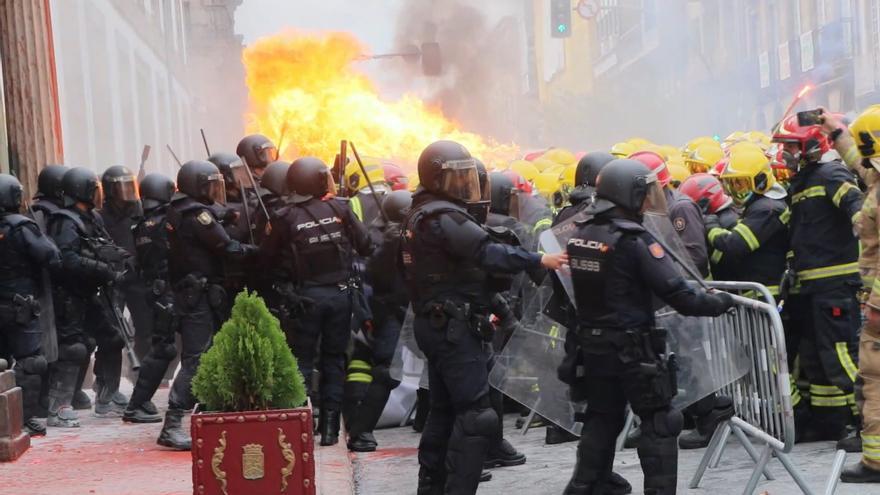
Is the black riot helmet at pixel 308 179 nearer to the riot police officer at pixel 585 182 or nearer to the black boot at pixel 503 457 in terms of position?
the riot police officer at pixel 585 182

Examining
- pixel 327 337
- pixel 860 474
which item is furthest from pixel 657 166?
pixel 860 474

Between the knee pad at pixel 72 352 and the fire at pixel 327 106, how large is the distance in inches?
492

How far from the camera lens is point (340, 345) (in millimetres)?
8680

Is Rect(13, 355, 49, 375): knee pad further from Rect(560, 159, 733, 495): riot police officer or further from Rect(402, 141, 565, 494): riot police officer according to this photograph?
Rect(560, 159, 733, 495): riot police officer

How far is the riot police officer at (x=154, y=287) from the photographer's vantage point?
926 centimetres

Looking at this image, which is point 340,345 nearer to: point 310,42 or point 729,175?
point 729,175

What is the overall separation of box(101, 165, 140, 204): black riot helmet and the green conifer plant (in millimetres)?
5183

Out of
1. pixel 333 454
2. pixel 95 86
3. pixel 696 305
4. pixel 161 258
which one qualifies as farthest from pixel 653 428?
pixel 95 86

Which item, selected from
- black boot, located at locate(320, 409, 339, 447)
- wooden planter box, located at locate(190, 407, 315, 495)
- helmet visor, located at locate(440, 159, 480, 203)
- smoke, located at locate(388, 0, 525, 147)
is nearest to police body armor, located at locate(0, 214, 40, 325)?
black boot, located at locate(320, 409, 339, 447)

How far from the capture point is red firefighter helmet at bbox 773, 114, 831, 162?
311 inches

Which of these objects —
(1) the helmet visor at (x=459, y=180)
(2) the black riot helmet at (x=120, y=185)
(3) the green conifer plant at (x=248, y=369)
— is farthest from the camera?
(2) the black riot helmet at (x=120, y=185)

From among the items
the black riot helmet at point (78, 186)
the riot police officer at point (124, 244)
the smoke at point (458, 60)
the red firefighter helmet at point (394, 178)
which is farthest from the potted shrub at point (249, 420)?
the smoke at point (458, 60)

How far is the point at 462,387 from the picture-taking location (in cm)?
641

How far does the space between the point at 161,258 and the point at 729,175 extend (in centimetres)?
430
